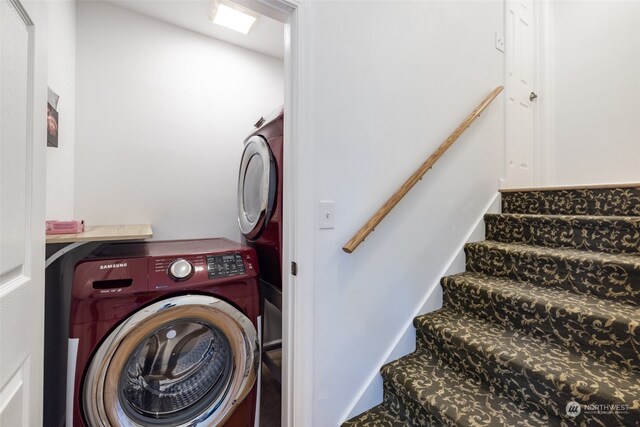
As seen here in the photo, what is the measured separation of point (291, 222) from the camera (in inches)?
48.1

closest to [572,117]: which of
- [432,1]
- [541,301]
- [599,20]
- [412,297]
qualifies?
[599,20]

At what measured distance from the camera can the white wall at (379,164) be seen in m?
1.28

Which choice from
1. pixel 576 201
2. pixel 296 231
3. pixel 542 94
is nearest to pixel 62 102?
pixel 296 231

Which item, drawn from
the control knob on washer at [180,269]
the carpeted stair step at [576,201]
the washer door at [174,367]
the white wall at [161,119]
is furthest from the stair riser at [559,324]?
the white wall at [161,119]

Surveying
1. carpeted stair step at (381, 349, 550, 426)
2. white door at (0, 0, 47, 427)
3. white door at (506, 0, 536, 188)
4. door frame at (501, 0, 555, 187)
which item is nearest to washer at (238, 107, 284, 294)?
carpeted stair step at (381, 349, 550, 426)

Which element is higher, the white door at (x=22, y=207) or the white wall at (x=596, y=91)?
the white wall at (x=596, y=91)

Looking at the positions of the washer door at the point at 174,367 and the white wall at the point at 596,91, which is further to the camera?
the white wall at the point at 596,91

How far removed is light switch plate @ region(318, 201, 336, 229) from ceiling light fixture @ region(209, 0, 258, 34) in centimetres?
137

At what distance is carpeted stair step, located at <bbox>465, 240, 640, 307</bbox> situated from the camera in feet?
4.16

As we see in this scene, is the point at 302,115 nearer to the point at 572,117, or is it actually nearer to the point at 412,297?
the point at 412,297

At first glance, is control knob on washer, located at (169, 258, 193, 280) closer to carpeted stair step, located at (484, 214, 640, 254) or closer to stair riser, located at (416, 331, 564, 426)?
stair riser, located at (416, 331, 564, 426)

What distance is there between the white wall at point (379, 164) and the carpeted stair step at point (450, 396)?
15 centimetres
